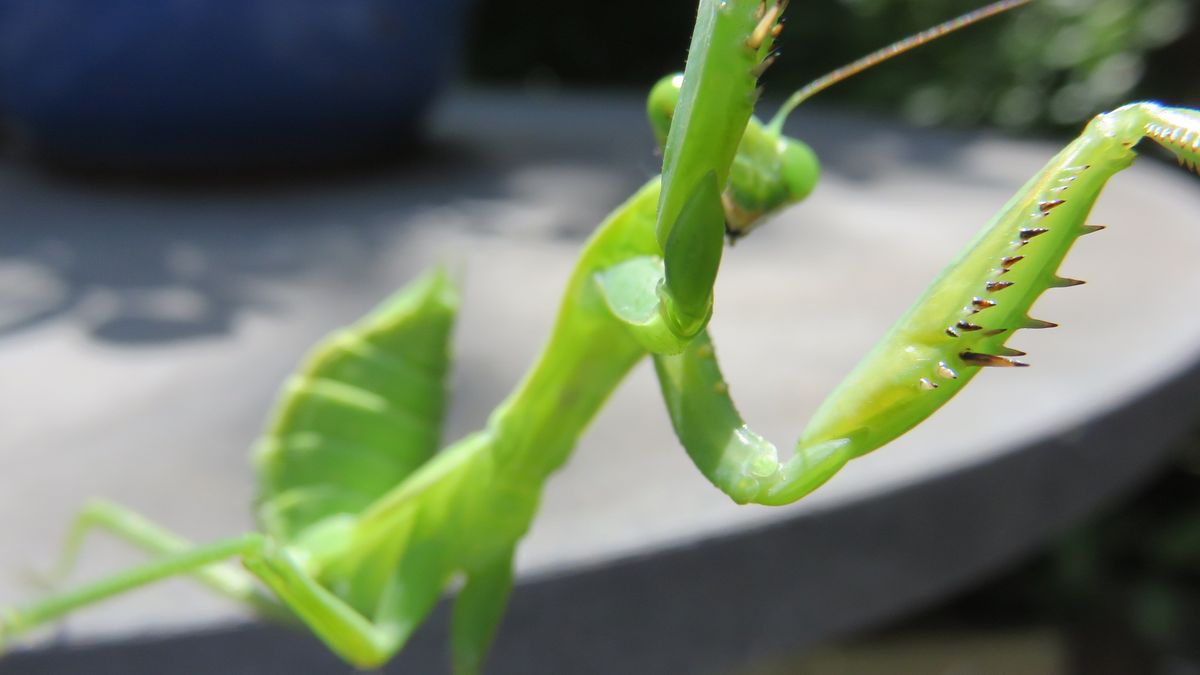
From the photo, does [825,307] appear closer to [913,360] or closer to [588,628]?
[588,628]

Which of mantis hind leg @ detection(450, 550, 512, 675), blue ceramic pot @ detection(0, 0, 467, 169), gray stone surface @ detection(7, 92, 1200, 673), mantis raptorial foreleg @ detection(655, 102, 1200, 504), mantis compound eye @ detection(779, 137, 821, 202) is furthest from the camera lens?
blue ceramic pot @ detection(0, 0, 467, 169)

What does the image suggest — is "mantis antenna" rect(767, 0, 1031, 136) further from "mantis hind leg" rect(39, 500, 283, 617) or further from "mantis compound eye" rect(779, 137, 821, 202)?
"mantis hind leg" rect(39, 500, 283, 617)

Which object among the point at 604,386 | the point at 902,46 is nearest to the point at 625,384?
the point at 604,386

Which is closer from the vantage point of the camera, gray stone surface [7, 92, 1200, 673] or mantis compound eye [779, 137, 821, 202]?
mantis compound eye [779, 137, 821, 202]


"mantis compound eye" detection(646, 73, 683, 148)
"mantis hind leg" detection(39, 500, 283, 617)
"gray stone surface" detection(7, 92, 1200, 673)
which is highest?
"mantis compound eye" detection(646, 73, 683, 148)

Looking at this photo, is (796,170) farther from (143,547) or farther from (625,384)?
(625,384)

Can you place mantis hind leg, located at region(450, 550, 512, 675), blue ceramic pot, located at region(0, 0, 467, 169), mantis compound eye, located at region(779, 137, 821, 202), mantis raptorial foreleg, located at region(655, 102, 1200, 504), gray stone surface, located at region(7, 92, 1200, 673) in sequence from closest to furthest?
mantis raptorial foreleg, located at region(655, 102, 1200, 504) → mantis compound eye, located at region(779, 137, 821, 202) → mantis hind leg, located at region(450, 550, 512, 675) → gray stone surface, located at region(7, 92, 1200, 673) → blue ceramic pot, located at region(0, 0, 467, 169)

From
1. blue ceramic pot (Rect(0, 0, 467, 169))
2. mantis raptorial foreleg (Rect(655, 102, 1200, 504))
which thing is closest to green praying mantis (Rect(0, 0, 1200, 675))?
mantis raptorial foreleg (Rect(655, 102, 1200, 504))
